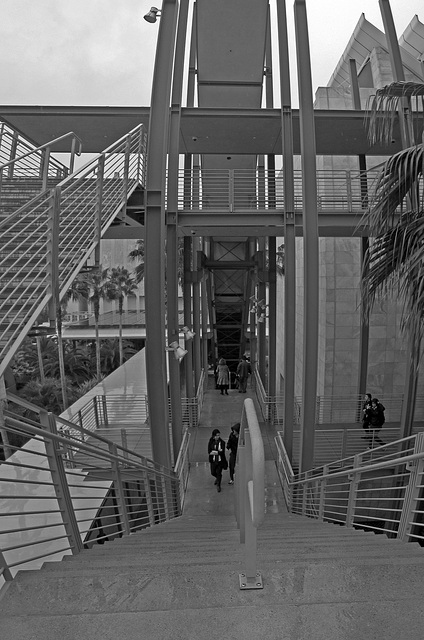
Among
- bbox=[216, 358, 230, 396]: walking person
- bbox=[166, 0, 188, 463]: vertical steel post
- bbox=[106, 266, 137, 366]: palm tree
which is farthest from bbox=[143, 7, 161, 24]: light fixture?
bbox=[106, 266, 137, 366]: palm tree

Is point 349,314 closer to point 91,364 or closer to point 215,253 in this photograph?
point 215,253

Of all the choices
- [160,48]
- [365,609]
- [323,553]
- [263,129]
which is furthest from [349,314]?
[365,609]

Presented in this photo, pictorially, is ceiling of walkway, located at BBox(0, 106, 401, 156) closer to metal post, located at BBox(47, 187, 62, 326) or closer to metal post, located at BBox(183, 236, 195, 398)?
metal post, located at BBox(183, 236, 195, 398)

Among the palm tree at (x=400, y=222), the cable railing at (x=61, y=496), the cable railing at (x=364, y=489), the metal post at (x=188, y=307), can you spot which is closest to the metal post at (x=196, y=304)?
the metal post at (x=188, y=307)

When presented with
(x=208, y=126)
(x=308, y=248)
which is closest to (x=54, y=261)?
(x=308, y=248)

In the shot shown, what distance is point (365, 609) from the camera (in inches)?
73.0

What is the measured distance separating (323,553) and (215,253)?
60.6ft

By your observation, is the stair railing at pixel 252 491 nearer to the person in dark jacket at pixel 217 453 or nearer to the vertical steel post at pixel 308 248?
the vertical steel post at pixel 308 248

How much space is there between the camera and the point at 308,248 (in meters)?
8.18

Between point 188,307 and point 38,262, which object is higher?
point 38,262

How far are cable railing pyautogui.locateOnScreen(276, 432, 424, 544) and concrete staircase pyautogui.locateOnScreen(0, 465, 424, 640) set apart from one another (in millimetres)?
624

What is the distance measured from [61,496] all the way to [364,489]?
7.21m

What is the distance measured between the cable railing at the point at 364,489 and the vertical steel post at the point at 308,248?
0.65 m

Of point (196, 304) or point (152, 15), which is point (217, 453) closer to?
point (196, 304)
